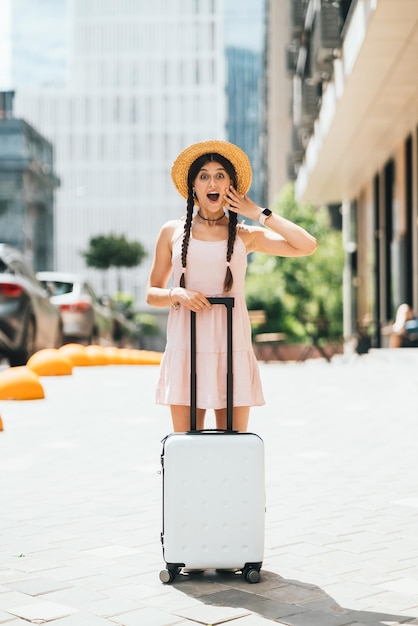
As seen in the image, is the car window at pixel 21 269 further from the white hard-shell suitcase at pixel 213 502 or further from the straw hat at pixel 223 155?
the white hard-shell suitcase at pixel 213 502

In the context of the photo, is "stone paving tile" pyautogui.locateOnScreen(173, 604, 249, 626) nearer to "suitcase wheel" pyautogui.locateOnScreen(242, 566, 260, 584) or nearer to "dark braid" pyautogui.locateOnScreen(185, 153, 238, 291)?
"suitcase wheel" pyautogui.locateOnScreen(242, 566, 260, 584)

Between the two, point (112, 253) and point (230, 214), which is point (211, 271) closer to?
point (230, 214)

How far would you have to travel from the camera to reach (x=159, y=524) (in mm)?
5273

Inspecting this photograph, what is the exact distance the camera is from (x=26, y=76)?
13775cm

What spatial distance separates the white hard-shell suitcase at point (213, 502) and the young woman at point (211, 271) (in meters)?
0.24

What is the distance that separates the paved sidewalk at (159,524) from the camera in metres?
3.78

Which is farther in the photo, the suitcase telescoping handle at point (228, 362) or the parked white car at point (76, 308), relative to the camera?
the parked white car at point (76, 308)

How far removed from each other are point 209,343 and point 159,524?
4.44 feet

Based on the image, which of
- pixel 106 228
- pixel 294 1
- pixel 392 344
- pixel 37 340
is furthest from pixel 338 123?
pixel 106 228

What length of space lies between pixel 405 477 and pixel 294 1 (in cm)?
2816

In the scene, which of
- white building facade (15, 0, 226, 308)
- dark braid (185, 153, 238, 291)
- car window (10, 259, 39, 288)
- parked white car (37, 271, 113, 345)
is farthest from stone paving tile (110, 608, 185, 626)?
white building facade (15, 0, 226, 308)

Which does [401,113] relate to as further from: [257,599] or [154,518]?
[257,599]

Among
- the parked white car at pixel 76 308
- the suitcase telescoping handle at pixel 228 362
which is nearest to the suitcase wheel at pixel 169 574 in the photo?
the suitcase telescoping handle at pixel 228 362

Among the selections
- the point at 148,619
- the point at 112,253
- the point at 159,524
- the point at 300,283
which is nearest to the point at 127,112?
the point at 112,253
